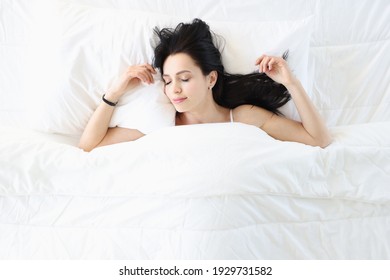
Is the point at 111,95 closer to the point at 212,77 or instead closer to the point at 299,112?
the point at 212,77

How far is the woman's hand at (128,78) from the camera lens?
54.6 inches

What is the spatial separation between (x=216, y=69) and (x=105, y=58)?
0.36 m

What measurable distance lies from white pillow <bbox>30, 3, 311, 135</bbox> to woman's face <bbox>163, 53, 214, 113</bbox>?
0.22ft

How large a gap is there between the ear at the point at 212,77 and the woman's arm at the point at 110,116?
181mm

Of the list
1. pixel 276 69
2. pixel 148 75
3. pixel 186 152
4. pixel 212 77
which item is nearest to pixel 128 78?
pixel 148 75

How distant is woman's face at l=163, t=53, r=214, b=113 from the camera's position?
136cm

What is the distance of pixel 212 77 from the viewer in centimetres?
143

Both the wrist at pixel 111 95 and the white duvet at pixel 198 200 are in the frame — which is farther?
the wrist at pixel 111 95

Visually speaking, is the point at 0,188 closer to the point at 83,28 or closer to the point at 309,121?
the point at 83,28

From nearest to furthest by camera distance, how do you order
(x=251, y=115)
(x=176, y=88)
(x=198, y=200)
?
1. (x=198, y=200)
2. (x=176, y=88)
3. (x=251, y=115)

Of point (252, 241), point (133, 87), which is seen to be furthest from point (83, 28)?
point (252, 241)

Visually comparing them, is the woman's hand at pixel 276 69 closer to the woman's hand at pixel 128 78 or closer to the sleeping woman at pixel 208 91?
the sleeping woman at pixel 208 91

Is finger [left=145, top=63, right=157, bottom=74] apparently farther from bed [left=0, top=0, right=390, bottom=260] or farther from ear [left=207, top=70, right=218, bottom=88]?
ear [left=207, top=70, right=218, bottom=88]

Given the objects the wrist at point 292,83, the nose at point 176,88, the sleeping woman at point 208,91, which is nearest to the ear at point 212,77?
the sleeping woman at point 208,91
